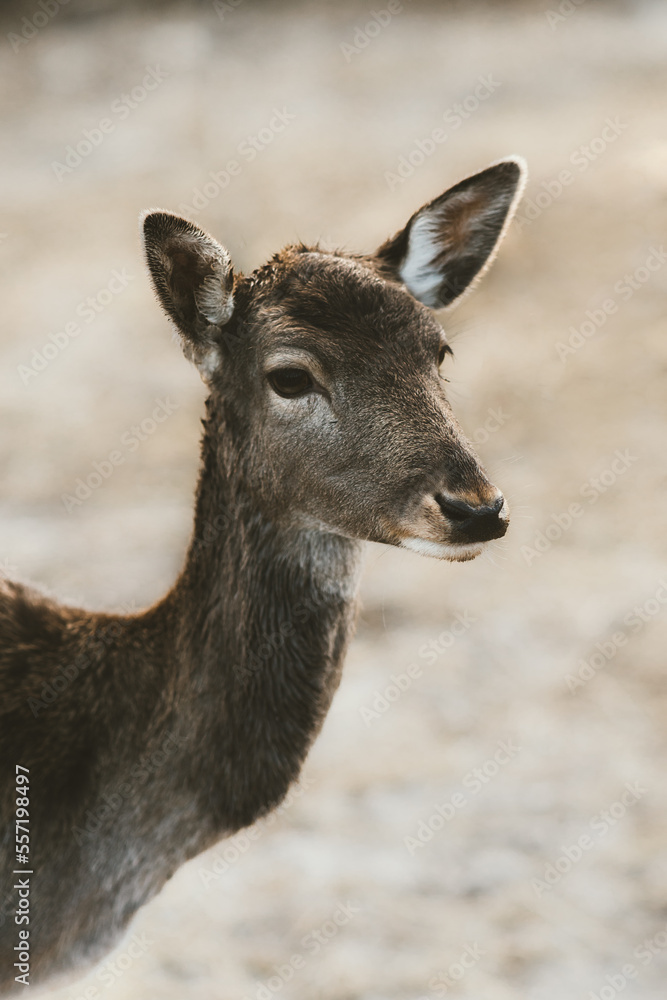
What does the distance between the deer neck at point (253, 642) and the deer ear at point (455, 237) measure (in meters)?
1.04

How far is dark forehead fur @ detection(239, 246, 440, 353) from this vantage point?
3260 millimetres

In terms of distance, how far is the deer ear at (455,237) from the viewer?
3.71 meters

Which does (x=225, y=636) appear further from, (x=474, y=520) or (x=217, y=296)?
(x=217, y=296)

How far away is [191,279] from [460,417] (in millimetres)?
6824

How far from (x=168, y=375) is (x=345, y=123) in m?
5.45

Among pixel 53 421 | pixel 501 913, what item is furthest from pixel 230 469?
pixel 53 421

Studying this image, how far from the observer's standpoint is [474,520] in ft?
9.62

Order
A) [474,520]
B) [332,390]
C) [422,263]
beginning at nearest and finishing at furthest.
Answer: [474,520], [332,390], [422,263]

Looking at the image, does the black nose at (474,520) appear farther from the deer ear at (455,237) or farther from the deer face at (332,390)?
the deer ear at (455,237)

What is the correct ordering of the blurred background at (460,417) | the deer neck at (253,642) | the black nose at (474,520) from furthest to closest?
the blurred background at (460,417)
the deer neck at (253,642)
the black nose at (474,520)

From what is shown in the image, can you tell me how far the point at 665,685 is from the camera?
699 centimetres

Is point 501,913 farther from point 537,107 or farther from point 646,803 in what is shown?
point 537,107

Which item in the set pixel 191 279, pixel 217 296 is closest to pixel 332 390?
pixel 217 296

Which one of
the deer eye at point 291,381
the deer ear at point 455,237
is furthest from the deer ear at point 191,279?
the deer ear at point 455,237
